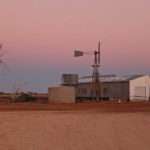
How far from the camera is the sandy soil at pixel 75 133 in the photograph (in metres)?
18.8

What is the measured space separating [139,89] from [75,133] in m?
47.0

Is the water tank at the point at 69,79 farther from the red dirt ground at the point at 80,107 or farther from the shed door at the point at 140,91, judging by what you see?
the red dirt ground at the point at 80,107

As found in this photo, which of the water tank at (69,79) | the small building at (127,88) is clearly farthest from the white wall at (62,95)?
the water tank at (69,79)

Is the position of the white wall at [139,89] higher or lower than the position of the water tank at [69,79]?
lower

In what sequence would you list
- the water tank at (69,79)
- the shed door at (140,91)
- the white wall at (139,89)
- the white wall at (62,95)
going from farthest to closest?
the water tank at (69,79)
the shed door at (140,91)
the white wall at (139,89)
the white wall at (62,95)

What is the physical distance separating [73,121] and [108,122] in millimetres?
1906

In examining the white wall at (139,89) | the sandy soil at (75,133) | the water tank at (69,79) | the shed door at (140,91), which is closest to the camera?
the sandy soil at (75,133)

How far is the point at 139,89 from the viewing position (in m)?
67.7

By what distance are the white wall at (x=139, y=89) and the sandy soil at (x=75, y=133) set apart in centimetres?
3877

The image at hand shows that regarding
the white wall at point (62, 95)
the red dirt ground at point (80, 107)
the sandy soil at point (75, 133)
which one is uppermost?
the white wall at point (62, 95)

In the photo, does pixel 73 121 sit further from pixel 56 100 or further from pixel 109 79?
pixel 109 79

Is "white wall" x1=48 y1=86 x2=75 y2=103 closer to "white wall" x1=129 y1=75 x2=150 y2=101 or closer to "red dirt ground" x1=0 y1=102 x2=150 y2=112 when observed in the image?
"red dirt ground" x1=0 y1=102 x2=150 y2=112

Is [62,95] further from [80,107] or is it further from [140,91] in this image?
[140,91]

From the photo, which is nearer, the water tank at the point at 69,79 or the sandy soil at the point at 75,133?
the sandy soil at the point at 75,133
